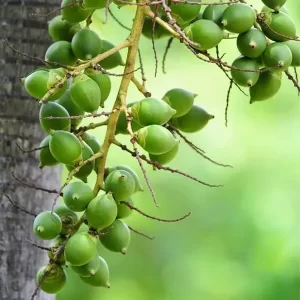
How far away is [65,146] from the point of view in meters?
1.03

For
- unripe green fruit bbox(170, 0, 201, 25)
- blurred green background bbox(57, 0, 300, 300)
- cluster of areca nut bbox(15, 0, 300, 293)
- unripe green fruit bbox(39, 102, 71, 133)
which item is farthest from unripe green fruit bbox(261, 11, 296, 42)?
blurred green background bbox(57, 0, 300, 300)

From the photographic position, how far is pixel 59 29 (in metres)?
1.18

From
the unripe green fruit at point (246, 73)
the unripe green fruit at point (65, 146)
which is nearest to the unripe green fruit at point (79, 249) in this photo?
the unripe green fruit at point (65, 146)

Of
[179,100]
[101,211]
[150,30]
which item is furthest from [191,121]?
[101,211]

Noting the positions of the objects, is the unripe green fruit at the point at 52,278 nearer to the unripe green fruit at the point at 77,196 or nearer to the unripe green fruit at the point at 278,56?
the unripe green fruit at the point at 77,196

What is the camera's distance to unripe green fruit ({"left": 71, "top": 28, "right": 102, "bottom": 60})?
110cm

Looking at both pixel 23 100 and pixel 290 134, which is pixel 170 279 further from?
pixel 23 100

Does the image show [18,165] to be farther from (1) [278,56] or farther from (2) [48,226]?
(1) [278,56]

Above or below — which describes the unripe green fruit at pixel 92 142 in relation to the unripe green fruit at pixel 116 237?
above

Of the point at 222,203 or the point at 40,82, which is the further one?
the point at 222,203

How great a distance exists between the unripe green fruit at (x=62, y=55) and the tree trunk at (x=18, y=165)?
209mm

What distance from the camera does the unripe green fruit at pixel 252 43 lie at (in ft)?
3.60

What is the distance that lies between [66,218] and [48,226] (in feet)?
Answer: 0.16

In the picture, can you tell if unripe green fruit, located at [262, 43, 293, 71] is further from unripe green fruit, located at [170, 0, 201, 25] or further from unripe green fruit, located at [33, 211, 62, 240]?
unripe green fruit, located at [33, 211, 62, 240]
